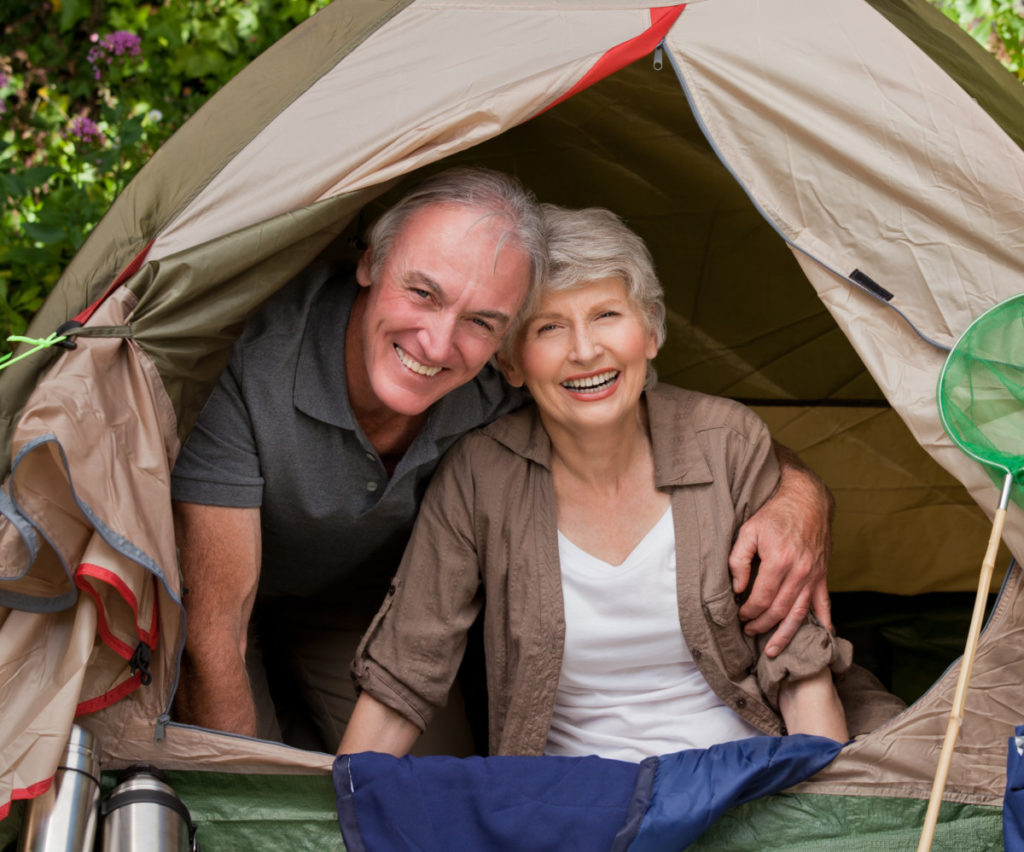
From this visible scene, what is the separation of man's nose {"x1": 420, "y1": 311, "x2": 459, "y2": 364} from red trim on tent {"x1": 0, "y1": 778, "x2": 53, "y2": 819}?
740 mm

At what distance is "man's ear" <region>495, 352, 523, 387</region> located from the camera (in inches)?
70.7

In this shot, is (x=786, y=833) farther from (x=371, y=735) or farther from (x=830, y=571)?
(x=830, y=571)

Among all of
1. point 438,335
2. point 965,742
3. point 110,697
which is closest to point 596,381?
point 438,335

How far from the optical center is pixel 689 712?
175 centimetres

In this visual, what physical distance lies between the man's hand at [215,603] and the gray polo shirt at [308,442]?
3 centimetres

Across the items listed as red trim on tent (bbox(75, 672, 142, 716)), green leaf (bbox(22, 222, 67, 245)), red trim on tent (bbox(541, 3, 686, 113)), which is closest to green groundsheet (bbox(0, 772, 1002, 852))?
red trim on tent (bbox(75, 672, 142, 716))

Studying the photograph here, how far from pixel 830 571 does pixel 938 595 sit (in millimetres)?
246

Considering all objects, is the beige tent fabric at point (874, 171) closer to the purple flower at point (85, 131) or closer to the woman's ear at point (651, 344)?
the woman's ear at point (651, 344)

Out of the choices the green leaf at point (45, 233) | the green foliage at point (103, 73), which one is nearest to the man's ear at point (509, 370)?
the green leaf at point (45, 233)

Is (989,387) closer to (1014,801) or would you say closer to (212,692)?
(1014,801)

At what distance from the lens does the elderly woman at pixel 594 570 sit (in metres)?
1.70

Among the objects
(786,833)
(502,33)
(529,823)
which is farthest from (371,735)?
(502,33)

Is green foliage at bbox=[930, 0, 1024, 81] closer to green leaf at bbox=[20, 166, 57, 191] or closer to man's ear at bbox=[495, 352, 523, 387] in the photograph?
man's ear at bbox=[495, 352, 523, 387]

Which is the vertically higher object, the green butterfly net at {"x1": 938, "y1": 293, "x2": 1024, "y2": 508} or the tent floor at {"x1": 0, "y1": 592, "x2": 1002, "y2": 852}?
the green butterfly net at {"x1": 938, "y1": 293, "x2": 1024, "y2": 508}
